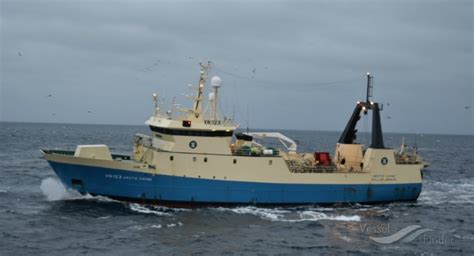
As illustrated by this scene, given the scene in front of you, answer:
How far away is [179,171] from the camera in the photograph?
27250 millimetres

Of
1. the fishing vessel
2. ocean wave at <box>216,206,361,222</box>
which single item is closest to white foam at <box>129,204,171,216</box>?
the fishing vessel

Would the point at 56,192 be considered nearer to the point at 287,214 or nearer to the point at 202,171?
the point at 202,171

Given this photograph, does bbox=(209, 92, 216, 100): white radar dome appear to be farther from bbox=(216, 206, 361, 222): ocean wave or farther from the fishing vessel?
bbox=(216, 206, 361, 222): ocean wave

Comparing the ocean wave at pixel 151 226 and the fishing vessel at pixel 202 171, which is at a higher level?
the fishing vessel at pixel 202 171

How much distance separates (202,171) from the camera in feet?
90.0

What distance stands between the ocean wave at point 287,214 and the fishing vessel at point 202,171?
42cm

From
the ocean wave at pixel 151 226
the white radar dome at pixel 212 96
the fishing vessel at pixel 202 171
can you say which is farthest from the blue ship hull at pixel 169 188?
the white radar dome at pixel 212 96

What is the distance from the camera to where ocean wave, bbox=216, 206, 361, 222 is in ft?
87.6

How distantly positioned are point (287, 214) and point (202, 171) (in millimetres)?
4738

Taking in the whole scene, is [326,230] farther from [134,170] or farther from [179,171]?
[134,170]

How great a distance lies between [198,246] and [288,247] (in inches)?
141

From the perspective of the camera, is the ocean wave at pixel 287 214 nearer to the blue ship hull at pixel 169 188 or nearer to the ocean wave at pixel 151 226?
the blue ship hull at pixel 169 188

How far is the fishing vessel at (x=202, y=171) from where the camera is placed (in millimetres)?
27172

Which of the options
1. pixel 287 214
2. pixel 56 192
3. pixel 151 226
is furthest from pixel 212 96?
pixel 56 192
